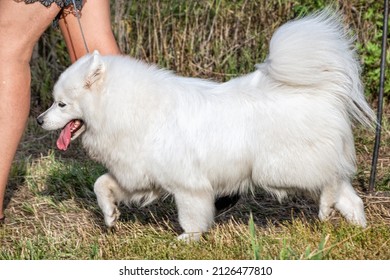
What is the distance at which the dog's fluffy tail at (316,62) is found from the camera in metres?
3.88

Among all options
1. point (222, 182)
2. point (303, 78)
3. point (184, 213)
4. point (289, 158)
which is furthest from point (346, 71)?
point (184, 213)

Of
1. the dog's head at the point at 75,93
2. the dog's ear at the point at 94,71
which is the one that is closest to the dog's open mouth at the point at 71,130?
the dog's head at the point at 75,93

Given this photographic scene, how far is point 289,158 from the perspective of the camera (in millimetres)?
3924

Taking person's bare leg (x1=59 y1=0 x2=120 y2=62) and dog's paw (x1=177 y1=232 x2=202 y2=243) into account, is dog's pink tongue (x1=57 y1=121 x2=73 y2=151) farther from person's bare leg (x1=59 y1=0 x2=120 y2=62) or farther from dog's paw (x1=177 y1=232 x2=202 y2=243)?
dog's paw (x1=177 y1=232 x2=202 y2=243)

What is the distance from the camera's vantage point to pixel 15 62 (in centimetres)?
431

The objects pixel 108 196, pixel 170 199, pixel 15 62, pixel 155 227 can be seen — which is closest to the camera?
pixel 108 196

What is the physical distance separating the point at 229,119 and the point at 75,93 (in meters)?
0.77

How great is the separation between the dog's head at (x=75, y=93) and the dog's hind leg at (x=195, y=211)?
638 mm

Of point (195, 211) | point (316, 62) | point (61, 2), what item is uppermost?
point (61, 2)

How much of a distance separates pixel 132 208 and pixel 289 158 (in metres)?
1.38

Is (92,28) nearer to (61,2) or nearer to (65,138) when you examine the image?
(61,2)

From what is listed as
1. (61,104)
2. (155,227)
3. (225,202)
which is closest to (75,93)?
(61,104)

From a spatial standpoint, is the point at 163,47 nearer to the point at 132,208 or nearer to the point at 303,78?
the point at 132,208

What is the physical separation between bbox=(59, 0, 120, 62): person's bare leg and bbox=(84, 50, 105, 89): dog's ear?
1.38ft
